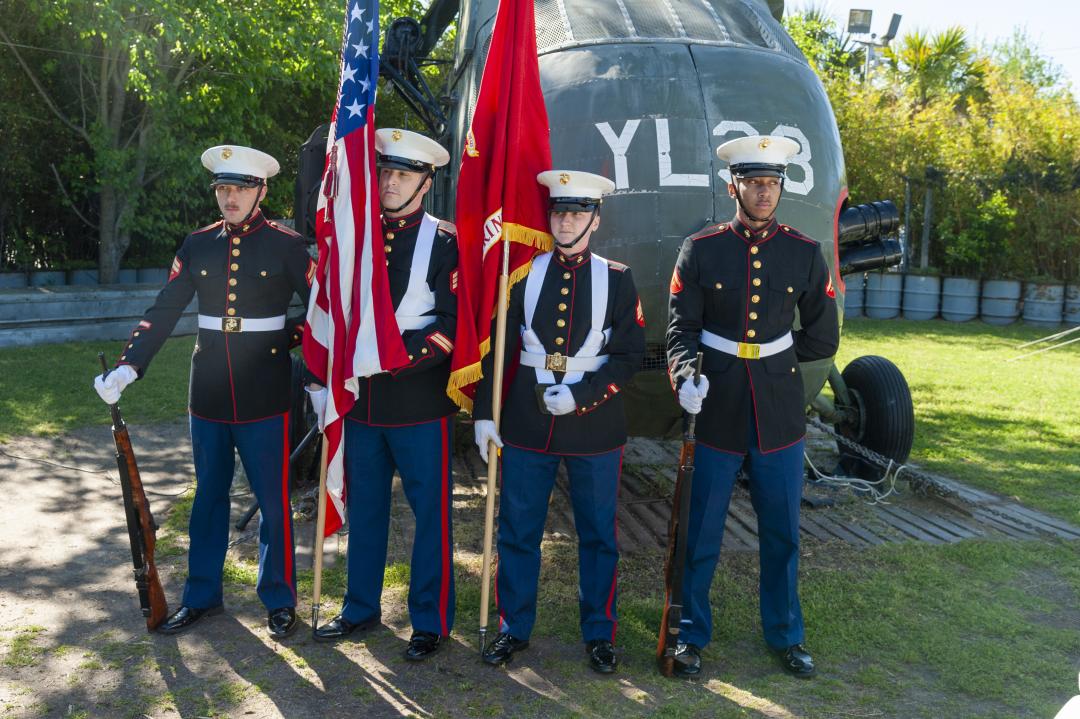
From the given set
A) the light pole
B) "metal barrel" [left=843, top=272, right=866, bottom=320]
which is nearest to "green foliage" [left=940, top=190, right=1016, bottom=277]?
"metal barrel" [left=843, top=272, right=866, bottom=320]

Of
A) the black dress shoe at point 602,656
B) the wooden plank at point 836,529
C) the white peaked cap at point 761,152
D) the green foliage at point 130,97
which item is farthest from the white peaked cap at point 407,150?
the green foliage at point 130,97

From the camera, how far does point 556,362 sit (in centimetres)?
373

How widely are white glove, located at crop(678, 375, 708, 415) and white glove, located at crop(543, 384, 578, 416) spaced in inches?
16.2

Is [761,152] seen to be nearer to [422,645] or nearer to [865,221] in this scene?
[865,221]

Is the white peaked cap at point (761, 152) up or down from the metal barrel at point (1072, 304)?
up

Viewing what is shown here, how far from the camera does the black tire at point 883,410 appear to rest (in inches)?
249

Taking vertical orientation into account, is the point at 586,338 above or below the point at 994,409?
above

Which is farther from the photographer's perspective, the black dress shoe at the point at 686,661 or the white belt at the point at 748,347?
the white belt at the point at 748,347

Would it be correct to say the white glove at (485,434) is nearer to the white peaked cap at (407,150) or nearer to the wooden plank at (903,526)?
the white peaked cap at (407,150)

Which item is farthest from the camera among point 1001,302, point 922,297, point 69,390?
point 922,297

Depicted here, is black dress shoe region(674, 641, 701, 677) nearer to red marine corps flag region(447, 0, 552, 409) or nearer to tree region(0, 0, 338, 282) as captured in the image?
red marine corps flag region(447, 0, 552, 409)

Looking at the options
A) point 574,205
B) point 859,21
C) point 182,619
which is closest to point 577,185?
point 574,205

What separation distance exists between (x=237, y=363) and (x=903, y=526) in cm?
387

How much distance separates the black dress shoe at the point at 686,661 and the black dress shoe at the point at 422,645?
3.12ft
